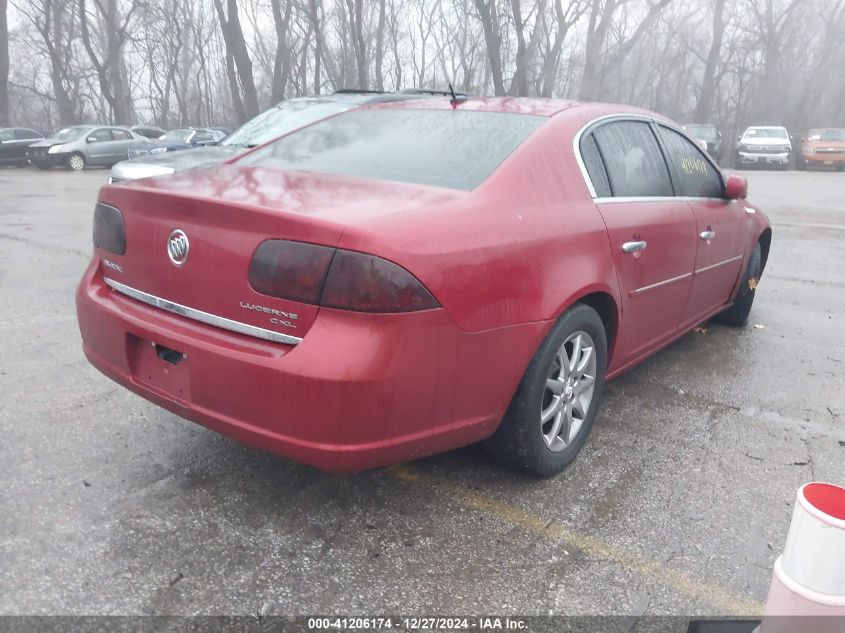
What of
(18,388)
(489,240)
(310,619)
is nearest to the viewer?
(310,619)

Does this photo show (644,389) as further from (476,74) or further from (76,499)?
(476,74)

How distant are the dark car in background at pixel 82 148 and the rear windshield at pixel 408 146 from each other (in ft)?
66.6

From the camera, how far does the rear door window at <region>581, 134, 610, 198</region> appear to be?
305 centimetres

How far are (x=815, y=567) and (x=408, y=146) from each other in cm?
214

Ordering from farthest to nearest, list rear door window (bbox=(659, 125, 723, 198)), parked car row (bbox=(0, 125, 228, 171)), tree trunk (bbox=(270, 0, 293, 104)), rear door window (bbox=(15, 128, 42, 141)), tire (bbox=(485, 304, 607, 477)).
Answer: tree trunk (bbox=(270, 0, 293, 104)) < rear door window (bbox=(15, 128, 42, 141)) < parked car row (bbox=(0, 125, 228, 171)) < rear door window (bbox=(659, 125, 723, 198)) < tire (bbox=(485, 304, 607, 477))

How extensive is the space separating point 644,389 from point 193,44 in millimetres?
52641

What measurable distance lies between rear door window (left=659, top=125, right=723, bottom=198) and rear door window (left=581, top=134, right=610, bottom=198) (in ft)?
2.85

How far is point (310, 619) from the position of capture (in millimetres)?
2051

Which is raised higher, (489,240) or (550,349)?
(489,240)

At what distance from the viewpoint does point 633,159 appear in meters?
3.46

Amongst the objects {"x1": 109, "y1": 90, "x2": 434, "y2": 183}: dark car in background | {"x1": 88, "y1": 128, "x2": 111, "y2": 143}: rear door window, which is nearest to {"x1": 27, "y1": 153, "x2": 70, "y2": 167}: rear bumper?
{"x1": 88, "y1": 128, "x2": 111, "y2": 143}: rear door window

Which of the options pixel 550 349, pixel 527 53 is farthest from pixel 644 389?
pixel 527 53

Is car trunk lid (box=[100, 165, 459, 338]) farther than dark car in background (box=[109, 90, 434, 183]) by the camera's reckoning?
No

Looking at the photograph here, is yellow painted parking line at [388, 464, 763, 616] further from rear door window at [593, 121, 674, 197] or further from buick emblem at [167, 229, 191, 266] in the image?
rear door window at [593, 121, 674, 197]
